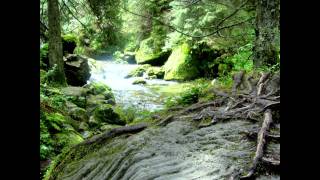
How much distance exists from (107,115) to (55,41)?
497 centimetres

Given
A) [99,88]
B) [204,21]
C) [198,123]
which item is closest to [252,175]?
[198,123]

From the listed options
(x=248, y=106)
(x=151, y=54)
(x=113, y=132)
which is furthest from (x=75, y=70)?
(x=248, y=106)

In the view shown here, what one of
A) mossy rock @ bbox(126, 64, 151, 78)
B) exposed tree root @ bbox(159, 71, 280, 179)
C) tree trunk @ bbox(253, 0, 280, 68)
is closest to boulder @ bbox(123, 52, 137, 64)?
mossy rock @ bbox(126, 64, 151, 78)

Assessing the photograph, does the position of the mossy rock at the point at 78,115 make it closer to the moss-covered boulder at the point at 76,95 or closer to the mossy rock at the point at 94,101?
the mossy rock at the point at 94,101

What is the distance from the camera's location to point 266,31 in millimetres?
10344

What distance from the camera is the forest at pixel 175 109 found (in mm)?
4551

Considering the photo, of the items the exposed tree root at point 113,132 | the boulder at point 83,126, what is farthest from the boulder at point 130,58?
the exposed tree root at point 113,132

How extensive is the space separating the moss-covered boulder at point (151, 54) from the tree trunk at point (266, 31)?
54.8 feet

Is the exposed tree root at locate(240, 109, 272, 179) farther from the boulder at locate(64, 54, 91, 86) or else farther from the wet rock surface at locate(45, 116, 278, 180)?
the boulder at locate(64, 54, 91, 86)

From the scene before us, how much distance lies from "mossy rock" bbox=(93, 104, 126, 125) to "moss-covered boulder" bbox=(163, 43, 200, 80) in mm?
11065
